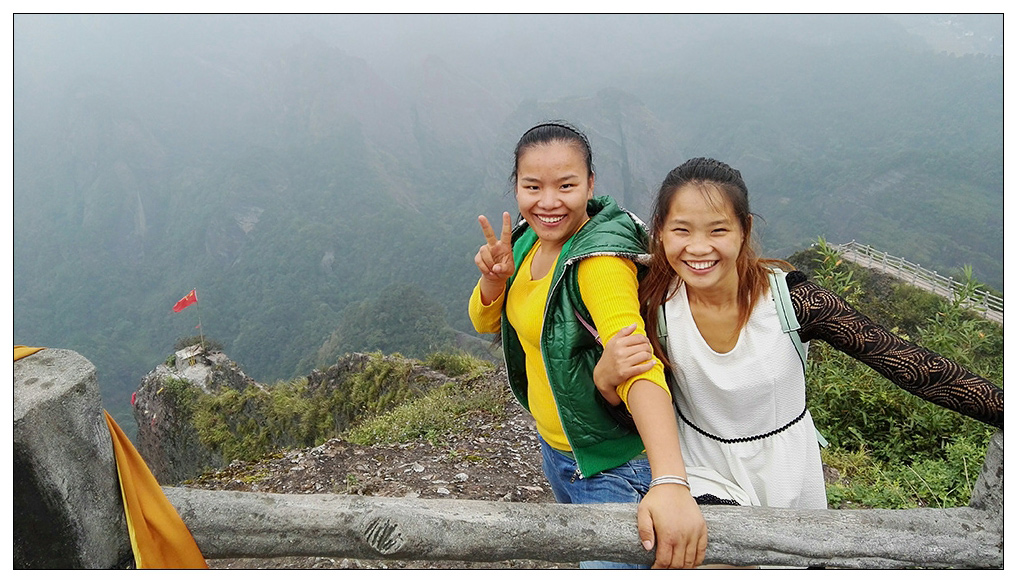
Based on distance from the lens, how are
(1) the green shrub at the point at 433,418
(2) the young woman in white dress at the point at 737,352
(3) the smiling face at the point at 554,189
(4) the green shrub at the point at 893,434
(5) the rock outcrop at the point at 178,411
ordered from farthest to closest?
(5) the rock outcrop at the point at 178,411 → (1) the green shrub at the point at 433,418 → (4) the green shrub at the point at 893,434 → (3) the smiling face at the point at 554,189 → (2) the young woman in white dress at the point at 737,352

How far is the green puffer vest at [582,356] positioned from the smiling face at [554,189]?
80mm

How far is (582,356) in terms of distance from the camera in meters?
1.62

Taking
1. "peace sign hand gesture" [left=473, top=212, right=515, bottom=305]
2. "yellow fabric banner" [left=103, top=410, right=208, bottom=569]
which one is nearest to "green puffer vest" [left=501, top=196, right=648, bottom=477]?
"peace sign hand gesture" [left=473, top=212, right=515, bottom=305]

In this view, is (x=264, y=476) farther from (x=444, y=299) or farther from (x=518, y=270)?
(x=444, y=299)

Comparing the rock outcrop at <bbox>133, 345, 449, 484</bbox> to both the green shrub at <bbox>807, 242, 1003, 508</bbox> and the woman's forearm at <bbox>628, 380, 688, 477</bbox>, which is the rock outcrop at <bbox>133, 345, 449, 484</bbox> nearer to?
the green shrub at <bbox>807, 242, 1003, 508</bbox>

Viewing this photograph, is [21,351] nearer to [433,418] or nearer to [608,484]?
[608,484]

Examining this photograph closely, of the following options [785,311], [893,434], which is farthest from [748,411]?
[893,434]

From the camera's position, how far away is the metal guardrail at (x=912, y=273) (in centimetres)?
912

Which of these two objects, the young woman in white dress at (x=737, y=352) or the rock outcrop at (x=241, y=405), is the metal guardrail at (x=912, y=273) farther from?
the young woman in white dress at (x=737, y=352)

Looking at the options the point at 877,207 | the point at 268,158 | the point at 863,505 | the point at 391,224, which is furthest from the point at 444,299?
the point at 268,158

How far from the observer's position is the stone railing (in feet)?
4.39

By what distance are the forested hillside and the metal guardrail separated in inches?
406

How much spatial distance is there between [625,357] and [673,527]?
392mm

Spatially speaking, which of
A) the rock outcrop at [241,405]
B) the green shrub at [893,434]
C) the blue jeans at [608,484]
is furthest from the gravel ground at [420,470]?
the rock outcrop at [241,405]
